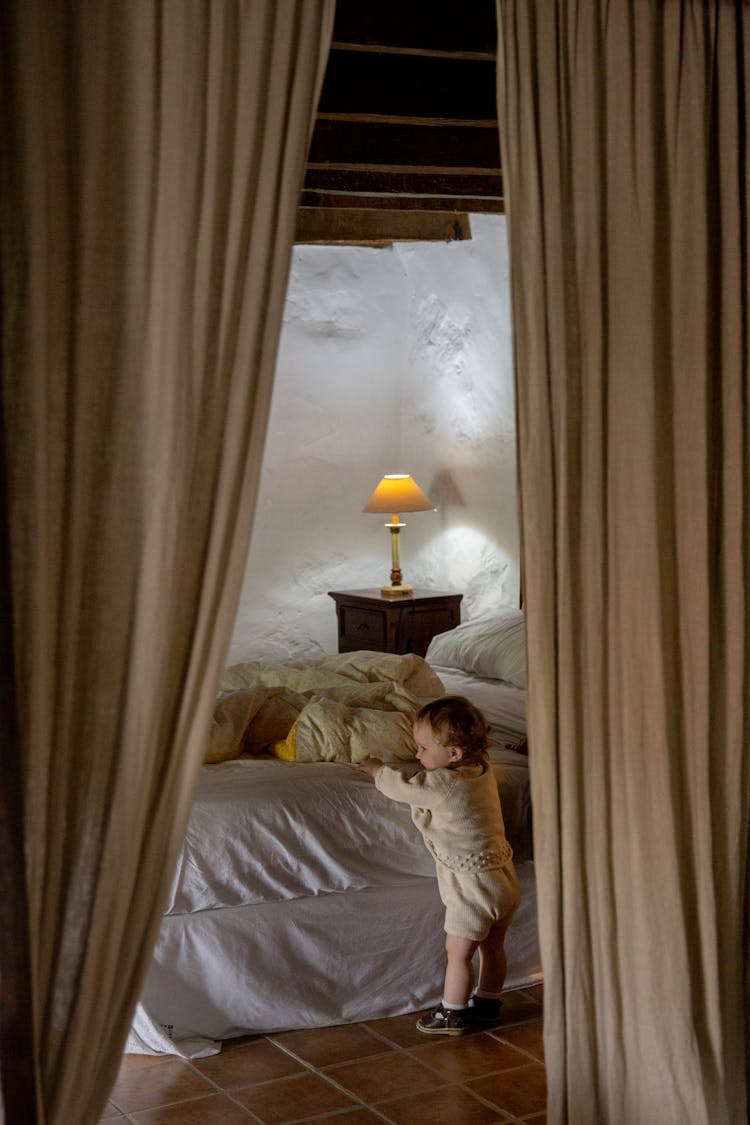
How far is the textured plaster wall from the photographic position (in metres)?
6.21

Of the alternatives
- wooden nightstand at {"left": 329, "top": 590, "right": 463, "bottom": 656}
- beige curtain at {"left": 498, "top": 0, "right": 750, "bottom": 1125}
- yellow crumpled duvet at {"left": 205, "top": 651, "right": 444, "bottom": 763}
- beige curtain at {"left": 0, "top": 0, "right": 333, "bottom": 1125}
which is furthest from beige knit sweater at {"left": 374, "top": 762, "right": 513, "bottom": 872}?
wooden nightstand at {"left": 329, "top": 590, "right": 463, "bottom": 656}

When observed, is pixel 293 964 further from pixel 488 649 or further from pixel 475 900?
pixel 488 649

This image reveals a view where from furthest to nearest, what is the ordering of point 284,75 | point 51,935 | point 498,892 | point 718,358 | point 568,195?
point 498,892
point 718,358
point 568,195
point 284,75
point 51,935

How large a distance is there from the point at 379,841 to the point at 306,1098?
2.16ft

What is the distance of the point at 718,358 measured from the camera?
7.93 ft

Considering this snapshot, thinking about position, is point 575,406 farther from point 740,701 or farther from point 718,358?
point 740,701

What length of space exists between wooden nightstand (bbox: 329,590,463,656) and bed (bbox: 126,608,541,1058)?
2158 mm

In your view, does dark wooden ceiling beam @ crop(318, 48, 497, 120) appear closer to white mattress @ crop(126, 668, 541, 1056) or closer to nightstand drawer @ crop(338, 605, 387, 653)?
white mattress @ crop(126, 668, 541, 1056)

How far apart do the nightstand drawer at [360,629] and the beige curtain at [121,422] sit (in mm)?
3989

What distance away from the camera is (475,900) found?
3287mm

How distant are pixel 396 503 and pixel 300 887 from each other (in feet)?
9.99

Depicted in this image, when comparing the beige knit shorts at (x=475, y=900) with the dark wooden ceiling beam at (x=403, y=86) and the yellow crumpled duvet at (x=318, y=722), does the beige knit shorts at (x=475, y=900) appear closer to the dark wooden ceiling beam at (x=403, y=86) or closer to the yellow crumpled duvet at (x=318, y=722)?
A: the yellow crumpled duvet at (x=318, y=722)

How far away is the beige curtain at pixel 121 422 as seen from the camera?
184 cm

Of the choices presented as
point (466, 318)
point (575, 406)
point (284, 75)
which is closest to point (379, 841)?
point (575, 406)
